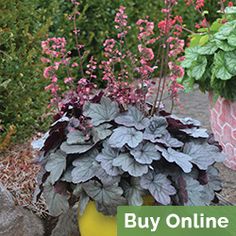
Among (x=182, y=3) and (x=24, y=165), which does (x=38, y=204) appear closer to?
(x=24, y=165)

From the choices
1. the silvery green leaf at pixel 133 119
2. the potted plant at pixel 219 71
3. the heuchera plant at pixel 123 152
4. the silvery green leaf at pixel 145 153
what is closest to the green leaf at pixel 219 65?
the potted plant at pixel 219 71

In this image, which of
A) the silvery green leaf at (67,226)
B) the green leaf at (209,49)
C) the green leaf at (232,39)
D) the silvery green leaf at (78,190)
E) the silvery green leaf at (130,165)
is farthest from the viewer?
the green leaf at (209,49)

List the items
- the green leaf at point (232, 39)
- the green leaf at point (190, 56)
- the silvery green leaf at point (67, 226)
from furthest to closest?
the green leaf at point (190, 56), the green leaf at point (232, 39), the silvery green leaf at point (67, 226)

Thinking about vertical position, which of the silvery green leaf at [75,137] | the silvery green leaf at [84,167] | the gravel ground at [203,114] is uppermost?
the silvery green leaf at [75,137]

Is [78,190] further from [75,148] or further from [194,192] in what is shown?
[194,192]

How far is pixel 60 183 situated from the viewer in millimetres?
2461

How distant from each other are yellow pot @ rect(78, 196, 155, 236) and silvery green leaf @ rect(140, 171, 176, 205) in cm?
11

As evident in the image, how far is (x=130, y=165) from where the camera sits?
7.67 ft

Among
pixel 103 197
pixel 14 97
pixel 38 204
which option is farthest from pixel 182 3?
pixel 103 197

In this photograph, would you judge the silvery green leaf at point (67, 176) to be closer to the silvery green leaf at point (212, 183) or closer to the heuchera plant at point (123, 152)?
the heuchera plant at point (123, 152)

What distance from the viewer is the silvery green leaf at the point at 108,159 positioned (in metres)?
2.34

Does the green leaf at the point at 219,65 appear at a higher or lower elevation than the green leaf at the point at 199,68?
higher

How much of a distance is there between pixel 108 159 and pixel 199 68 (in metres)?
1.20

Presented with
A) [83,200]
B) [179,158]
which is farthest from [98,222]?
[179,158]
